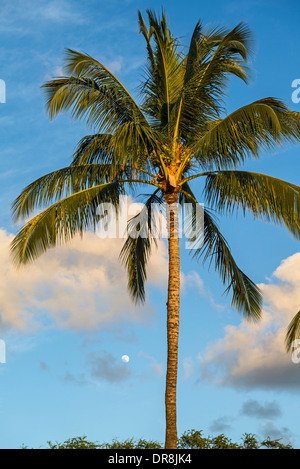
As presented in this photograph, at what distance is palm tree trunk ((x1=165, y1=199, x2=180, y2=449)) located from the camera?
42.1 ft

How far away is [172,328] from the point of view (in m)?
13.5

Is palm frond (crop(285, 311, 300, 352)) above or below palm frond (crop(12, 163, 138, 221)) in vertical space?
below

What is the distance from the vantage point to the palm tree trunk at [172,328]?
42.1ft

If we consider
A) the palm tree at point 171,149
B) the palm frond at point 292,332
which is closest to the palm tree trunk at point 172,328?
the palm tree at point 171,149

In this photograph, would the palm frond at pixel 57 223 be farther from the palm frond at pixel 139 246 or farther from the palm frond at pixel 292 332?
the palm frond at pixel 292 332

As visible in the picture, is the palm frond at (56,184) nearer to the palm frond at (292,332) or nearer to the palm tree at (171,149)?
the palm tree at (171,149)

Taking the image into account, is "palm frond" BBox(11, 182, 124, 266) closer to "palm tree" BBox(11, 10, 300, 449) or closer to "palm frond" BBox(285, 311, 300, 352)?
"palm tree" BBox(11, 10, 300, 449)

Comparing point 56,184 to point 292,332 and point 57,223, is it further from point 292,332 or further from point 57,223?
point 292,332

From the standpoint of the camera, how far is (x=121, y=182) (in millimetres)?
14930

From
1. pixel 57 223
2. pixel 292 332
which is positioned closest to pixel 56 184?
pixel 57 223

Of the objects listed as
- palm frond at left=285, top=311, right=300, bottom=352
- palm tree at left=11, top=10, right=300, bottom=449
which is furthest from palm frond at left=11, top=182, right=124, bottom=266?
palm frond at left=285, top=311, right=300, bottom=352

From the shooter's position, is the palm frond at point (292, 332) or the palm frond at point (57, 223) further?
the palm frond at point (292, 332)

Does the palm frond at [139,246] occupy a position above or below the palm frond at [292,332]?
above
